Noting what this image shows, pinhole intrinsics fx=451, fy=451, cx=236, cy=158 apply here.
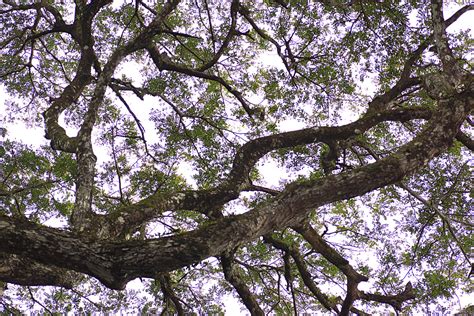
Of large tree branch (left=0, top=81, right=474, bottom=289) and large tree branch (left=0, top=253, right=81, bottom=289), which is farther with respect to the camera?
large tree branch (left=0, top=253, right=81, bottom=289)

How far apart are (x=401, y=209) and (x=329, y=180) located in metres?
4.36

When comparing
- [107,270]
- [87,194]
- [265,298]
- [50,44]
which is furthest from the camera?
[50,44]

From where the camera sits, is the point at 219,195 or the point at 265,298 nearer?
the point at 219,195

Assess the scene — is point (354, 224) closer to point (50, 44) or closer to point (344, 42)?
point (344, 42)

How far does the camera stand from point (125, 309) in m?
8.62

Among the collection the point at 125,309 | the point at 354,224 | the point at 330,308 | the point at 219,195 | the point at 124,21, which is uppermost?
the point at 124,21

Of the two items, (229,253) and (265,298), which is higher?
(265,298)

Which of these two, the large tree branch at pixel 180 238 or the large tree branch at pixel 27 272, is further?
the large tree branch at pixel 27 272

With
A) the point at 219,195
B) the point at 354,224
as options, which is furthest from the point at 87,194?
the point at 354,224

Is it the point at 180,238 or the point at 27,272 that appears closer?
the point at 180,238

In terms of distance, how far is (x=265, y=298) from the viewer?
26.5 ft

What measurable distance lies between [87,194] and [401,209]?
5.48 m

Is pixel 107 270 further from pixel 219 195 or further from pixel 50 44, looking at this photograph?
pixel 50 44

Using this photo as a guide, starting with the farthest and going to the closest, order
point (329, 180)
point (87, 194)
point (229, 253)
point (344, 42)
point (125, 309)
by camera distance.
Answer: point (125, 309), point (344, 42), point (229, 253), point (87, 194), point (329, 180)
